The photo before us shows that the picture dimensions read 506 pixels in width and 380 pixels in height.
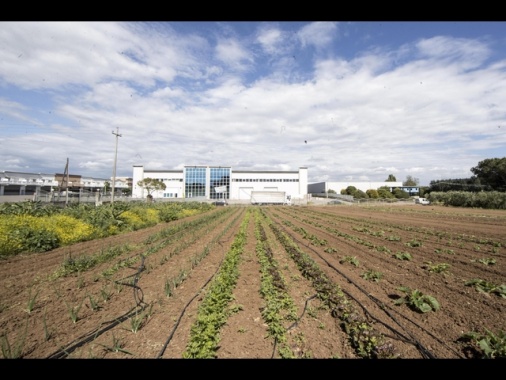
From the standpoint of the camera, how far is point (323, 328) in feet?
13.6

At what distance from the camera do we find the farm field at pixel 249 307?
351cm

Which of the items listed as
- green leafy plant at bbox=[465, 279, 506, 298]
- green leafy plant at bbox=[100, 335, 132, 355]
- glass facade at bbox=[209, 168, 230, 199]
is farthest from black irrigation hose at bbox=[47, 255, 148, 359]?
glass facade at bbox=[209, 168, 230, 199]

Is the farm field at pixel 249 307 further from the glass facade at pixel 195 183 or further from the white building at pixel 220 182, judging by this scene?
the glass facade at pixel 195 183

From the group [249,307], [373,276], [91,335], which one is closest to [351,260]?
[373,276]

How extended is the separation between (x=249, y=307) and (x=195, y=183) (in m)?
63.9

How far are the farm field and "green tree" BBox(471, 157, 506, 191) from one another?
65.1m

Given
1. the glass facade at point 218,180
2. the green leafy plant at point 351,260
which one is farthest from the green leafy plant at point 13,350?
the glass facade at point 218,180

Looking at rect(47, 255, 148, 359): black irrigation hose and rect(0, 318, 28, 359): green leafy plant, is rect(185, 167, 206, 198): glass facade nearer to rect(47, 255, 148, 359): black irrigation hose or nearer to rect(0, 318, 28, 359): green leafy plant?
rect(47, 255, 148, 359): black irrigation hose

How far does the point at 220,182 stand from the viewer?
6669cm

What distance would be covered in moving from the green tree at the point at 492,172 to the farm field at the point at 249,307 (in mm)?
65099

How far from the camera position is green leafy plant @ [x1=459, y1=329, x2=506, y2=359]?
3.18 meters

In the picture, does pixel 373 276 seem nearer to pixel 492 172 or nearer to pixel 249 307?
pixel 249 307
